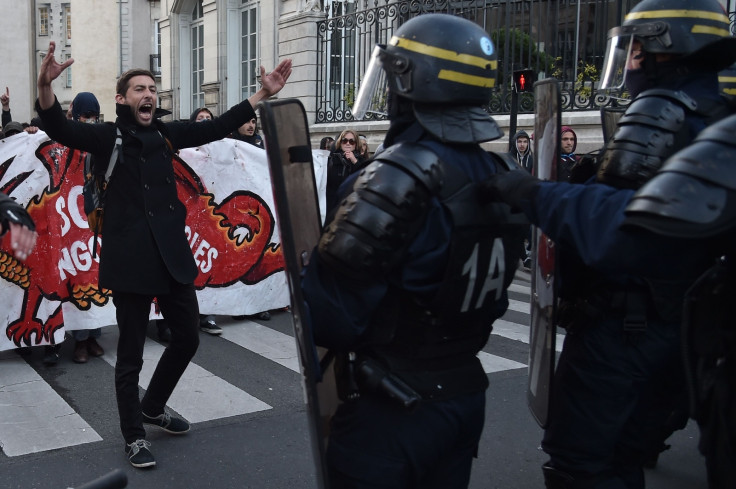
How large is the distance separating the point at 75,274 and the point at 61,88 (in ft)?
145

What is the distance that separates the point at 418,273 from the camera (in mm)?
2234

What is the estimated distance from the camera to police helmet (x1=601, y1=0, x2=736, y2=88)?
114 inches

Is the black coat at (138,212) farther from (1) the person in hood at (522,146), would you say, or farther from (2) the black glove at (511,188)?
(1) the person in hood at (522,146)

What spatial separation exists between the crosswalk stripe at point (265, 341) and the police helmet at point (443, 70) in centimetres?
386

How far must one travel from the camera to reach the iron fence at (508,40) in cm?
A: 1349

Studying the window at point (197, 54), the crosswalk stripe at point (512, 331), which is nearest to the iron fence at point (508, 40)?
the crosswalk stripe at point (512, 331)

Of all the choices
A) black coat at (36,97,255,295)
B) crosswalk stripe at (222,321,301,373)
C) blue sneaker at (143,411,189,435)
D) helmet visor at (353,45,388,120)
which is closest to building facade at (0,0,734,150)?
crosswalk stripe at (222,321,301,373)

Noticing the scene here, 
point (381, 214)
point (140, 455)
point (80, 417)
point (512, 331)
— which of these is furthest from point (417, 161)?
point (512, 331)

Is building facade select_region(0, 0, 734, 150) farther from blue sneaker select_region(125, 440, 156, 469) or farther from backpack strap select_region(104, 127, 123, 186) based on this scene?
blue sneaker select_region(125, 440, 156, 469)

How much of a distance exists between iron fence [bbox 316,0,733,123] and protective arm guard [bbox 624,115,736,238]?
1078 cm

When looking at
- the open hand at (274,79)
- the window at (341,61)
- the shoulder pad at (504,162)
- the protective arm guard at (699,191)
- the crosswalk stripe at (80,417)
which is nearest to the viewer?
the protective arm guard at (699,191)

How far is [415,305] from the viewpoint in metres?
2.30

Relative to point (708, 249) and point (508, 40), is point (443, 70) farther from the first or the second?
point (508, 40)

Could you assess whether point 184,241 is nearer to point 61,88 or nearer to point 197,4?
point 197,4
